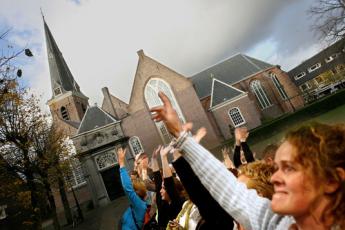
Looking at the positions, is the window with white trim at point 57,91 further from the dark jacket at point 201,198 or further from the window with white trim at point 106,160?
the dark jacket at point 201,198

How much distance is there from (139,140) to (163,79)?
838 centimetres

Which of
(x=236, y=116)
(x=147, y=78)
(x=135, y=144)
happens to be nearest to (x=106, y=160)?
(x=135, y=144)

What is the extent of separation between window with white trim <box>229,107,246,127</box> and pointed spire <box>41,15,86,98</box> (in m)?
27.0

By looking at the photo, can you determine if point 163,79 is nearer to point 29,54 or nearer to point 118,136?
point 118,136

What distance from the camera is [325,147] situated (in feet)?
4.90

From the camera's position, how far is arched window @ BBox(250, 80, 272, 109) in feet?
150

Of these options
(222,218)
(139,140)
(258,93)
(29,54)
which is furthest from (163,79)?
(222,218)

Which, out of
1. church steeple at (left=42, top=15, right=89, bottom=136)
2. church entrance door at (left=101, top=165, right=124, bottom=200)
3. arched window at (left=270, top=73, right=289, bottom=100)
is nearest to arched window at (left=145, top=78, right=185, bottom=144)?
church entrance door at (left=101, top=165, right=124, bottom=200)

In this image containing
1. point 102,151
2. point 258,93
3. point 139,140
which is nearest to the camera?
point 102,151

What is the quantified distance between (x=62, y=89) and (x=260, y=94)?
31.4 meters

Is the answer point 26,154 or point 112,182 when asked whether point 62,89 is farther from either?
point 26,154

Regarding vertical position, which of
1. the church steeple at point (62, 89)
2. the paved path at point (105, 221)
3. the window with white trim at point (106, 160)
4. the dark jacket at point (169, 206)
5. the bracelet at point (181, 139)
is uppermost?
the church steeple at point (62, 89)

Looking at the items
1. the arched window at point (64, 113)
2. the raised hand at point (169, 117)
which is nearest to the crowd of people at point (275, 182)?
the raised hand at point (169, 117)

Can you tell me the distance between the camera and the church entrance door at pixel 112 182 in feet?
115
